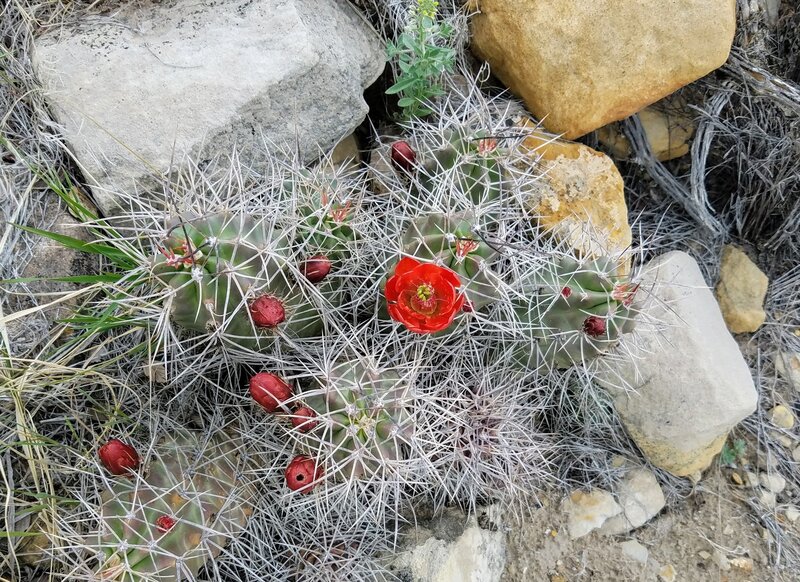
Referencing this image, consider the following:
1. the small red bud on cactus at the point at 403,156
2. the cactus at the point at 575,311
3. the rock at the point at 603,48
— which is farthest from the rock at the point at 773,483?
the small red bud on cactus at the point at 403,156

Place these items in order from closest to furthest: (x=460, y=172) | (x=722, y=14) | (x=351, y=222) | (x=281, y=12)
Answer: (x=351, y=222) → (x=460, y=172) → (x=281, y=12) → (x=722, y=14)

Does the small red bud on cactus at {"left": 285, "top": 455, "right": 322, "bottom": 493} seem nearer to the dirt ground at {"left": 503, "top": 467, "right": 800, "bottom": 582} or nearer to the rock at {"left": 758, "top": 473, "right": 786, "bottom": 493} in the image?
the dirt ground at {"left": 503, "top": 467, "right": 800, "bottom": 582}

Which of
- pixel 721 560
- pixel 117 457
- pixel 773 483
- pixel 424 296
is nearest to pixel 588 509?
pixel 721 560

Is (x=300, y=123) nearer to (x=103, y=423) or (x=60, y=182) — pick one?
(x=60, y=182)

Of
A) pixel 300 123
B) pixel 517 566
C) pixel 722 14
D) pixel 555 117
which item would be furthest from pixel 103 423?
pixel 722 14

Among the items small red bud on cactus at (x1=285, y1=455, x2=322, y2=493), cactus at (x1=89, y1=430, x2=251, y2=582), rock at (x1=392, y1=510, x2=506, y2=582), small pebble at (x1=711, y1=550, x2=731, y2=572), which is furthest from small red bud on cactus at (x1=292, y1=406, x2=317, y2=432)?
small pebble at (x1=711, y1=550, x2=731, y2=572)

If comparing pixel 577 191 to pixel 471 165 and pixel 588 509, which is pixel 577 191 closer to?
pixel 471 165

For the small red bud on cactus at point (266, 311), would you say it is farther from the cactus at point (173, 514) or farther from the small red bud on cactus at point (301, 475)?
the cactus at point (173, 514)
